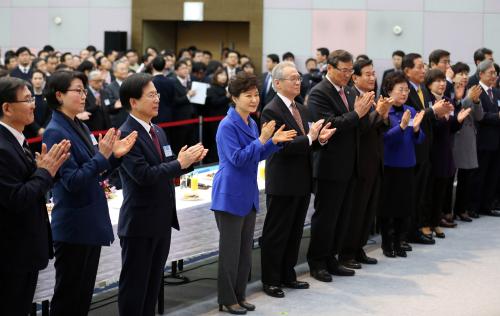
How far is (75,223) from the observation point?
4.44m

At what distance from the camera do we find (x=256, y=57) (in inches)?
666

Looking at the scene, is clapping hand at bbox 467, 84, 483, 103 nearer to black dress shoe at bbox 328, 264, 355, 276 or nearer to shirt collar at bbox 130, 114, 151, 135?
black dress shoe at bbox 328, 264, 355, 276

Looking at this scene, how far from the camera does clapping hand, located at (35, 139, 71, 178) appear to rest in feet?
13.1

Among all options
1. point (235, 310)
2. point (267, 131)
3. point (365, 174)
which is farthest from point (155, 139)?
point (365, 174)

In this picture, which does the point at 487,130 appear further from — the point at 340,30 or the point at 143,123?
the point at 340,30

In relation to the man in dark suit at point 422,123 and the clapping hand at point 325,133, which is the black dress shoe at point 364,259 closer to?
the man in dark suit at point 422,123

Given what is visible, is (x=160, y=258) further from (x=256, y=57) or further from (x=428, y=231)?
(x=256, y=57)

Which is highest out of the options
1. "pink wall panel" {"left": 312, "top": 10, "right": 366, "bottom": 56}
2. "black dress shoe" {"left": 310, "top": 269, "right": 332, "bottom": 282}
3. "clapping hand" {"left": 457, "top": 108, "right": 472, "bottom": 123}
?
"pink wall panel" {"left": 312, "top": 10, "right": 366, "bottom": 56}

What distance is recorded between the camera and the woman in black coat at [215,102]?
11922 millimetres

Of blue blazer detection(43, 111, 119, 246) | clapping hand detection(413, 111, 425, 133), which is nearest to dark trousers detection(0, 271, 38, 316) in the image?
blue blazer detection(43, 111, 119, 246)

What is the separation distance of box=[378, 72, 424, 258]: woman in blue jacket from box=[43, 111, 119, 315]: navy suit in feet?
10.4

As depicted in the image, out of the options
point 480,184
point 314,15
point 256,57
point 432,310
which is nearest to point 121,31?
point 256,57

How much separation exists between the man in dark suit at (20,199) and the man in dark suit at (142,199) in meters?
0.71

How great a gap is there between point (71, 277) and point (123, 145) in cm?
72
